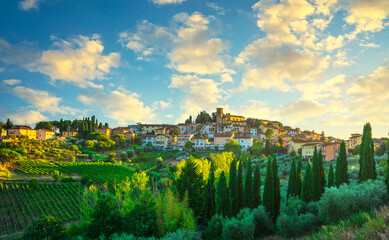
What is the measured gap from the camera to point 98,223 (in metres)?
17.3

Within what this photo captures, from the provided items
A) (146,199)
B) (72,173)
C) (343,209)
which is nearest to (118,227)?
(146,199)

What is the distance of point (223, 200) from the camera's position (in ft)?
65.4

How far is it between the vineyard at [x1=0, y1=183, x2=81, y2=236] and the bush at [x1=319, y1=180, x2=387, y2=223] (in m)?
29.9

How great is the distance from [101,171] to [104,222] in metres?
35.9

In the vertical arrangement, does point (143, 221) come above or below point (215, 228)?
above

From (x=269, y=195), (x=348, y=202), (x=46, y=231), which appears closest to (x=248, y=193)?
(x=269, y=195)

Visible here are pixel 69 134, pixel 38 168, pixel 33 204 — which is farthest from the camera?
pixel 69 134

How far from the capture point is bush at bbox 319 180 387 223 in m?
12.9

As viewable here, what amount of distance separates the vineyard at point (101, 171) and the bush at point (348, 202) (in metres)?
37.6

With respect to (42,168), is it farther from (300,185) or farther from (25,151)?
(300,185)

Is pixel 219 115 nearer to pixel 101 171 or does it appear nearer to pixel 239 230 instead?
pixel 101 171

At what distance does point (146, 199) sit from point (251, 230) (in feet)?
25.3

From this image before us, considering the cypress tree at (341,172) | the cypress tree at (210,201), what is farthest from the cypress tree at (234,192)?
the cypress tree at (341,172)

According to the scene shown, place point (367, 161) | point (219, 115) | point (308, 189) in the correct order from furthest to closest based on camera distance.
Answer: point (219, 115) < point (308, 189) < point (367, 161)
